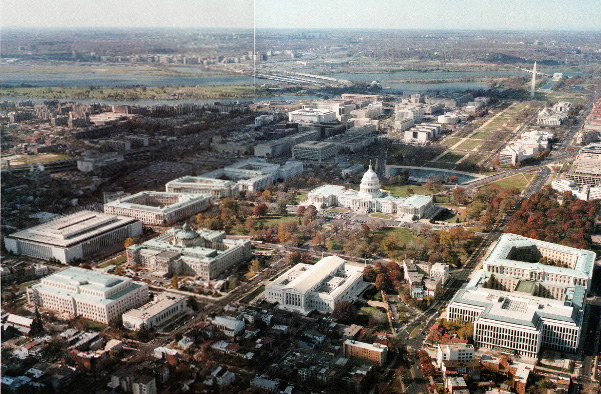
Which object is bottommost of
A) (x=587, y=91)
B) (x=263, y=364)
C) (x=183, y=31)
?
(x=263, y=364)

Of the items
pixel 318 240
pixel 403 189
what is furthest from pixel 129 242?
pixel 403 189

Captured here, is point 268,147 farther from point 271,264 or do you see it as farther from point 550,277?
point 550,277

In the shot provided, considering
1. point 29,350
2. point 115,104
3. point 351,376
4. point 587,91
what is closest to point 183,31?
point 115,104

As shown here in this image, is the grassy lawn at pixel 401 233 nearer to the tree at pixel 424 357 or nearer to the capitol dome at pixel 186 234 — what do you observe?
the capitol dome at pixel 186 234

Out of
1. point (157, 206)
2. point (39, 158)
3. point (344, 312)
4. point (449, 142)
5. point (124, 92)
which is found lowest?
point (344, 312)

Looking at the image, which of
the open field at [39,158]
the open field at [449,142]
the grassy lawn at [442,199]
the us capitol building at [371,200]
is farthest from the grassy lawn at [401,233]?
the open field at [449,142]

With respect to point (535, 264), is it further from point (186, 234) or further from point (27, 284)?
point (27, 284)

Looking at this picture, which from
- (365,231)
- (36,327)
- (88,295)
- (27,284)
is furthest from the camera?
(365,231)
